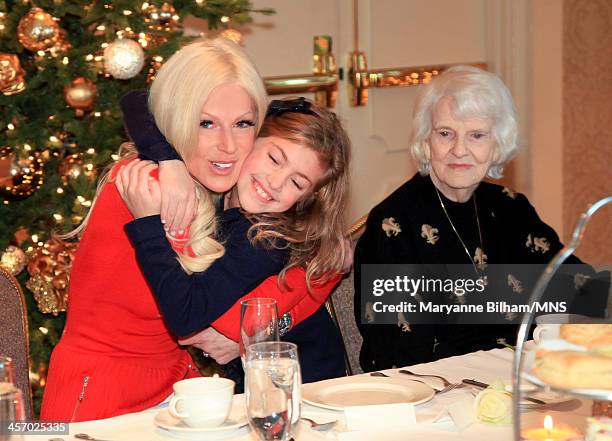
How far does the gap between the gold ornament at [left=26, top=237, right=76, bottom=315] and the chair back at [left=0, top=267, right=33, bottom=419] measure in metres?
0.88

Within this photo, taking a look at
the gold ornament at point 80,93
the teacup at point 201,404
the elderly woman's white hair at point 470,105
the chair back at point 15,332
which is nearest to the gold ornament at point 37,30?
the gold ornament at point 80,93

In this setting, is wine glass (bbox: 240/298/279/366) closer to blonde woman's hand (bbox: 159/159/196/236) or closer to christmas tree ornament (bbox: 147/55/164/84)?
blonde woman's hand (bbox: 159/159/196/236)

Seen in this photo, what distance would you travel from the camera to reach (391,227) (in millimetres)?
2488

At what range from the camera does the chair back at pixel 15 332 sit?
6.42ft

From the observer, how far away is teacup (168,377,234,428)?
4.69 feet

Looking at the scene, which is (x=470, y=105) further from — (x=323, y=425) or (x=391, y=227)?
(x=323, y=425)

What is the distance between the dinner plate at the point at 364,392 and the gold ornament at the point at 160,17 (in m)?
1.64

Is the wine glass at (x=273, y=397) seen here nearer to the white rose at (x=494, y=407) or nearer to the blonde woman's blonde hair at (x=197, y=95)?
the white rose at (x=494, y=407)

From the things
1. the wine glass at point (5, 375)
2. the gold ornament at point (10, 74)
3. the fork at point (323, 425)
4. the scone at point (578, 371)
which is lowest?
the fork at point (323, 425)

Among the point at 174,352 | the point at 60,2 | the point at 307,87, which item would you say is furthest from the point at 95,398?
the point at 307,87

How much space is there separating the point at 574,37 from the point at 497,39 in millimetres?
484

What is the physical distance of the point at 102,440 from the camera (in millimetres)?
1430

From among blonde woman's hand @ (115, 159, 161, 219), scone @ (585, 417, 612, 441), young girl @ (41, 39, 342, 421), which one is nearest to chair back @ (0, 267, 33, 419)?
young girl @ (41, 39, 342, 421)

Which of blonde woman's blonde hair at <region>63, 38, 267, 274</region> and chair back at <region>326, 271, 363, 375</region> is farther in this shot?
chair back at <region>326, 271, 363, 375</region>
